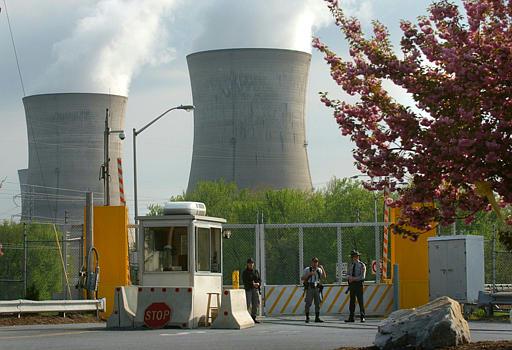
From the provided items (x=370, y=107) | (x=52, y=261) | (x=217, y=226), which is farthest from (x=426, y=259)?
(x=52, y=261)

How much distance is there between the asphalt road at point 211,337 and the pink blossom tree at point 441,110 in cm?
319

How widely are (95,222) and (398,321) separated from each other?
16.7m

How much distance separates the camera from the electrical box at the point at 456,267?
27.7m

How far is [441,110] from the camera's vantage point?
12.1 m

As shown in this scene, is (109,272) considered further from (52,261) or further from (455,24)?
(52,261)

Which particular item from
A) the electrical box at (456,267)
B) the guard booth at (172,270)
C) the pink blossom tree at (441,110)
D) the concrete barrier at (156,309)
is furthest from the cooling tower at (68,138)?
the pink blossom tree at (441,110)

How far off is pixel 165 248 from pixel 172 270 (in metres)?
0.49

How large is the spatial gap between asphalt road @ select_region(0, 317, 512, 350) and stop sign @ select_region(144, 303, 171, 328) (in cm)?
25

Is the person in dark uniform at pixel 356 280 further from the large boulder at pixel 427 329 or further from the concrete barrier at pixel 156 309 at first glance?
the large boulder at pixel 427 329

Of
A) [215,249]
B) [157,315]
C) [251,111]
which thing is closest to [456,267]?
[215,249]

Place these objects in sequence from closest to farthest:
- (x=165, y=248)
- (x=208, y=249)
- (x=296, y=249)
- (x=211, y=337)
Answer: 1. (x=211, y=337)
2. (x=165, y=248)
3. (x=208, y=249)
4. (x=296, y=249)

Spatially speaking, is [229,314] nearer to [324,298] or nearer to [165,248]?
[165,248]

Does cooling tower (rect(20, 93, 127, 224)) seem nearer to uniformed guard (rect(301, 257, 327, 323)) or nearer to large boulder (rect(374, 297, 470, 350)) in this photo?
uniformed guard (rect(301, 257, 327, 323))

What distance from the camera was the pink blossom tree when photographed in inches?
460
